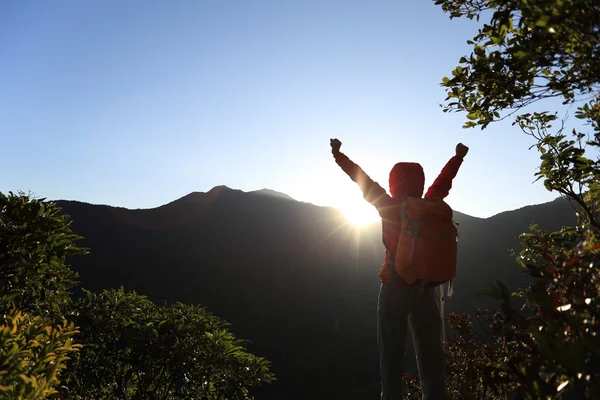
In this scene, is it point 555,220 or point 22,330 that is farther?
point 555,220

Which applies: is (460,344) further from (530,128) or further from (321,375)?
(321,375)

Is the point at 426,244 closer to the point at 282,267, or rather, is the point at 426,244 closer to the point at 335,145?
the point at 335,145

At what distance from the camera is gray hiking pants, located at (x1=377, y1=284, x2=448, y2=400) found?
3.69 m

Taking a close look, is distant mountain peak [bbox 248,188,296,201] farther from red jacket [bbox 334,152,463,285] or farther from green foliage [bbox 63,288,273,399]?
red jacket [bbox 334,152,463,285]

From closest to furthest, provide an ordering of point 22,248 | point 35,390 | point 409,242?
point 35,390
point 409,242
point 22,248

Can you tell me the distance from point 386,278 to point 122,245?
5498 centimetres

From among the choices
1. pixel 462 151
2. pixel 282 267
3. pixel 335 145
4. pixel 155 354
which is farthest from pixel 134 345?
pixel 282 267

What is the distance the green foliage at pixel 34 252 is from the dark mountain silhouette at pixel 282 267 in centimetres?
3021

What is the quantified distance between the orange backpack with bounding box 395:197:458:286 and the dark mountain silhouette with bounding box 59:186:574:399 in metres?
31.0

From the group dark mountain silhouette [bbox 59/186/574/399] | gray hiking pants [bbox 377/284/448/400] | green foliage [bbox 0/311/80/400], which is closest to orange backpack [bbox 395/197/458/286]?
gray hiking pants [bbox 377/284/448/400]

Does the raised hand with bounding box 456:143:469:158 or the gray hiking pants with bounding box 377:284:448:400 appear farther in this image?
the raised hand with bounding box 456:143:469:158

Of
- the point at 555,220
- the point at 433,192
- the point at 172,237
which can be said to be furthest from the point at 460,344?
the point at 172,237

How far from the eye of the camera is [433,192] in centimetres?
420

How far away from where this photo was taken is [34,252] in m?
4.48
